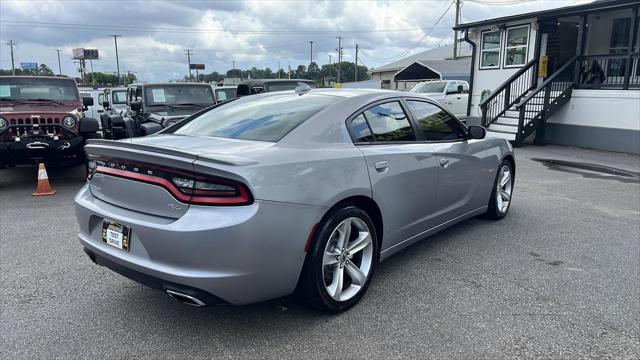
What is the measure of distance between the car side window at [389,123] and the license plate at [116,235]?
6.23 ft

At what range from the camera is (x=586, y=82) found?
13672mm

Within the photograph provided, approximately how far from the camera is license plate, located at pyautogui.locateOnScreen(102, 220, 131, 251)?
2748mm

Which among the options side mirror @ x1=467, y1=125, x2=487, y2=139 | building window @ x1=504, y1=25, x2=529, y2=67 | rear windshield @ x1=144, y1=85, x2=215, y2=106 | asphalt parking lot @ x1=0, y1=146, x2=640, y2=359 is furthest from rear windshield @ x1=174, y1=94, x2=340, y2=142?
building window @ x1=504, y1=25, x2=529, y2=67

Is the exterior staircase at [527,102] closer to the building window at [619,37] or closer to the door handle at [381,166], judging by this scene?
the building window at [619,37]

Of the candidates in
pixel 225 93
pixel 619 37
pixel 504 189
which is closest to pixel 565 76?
pixel 619 37

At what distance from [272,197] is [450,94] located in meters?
18.4

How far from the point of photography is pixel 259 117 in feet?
11.7

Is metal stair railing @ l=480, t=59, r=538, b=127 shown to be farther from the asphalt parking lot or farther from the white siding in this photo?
the asphalt parking lot

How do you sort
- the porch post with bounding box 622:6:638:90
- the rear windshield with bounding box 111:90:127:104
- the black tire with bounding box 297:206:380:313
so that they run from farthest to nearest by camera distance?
1. the rear windshield with bounding box 111:90:127:104
2. the porch post with bounding box 622:6:638:90
3. the black tire with bounding box 297:206:380:313

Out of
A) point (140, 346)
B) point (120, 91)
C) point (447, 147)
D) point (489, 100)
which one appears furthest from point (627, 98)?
point (120, 91)

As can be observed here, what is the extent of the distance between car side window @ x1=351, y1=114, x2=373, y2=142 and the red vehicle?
6054 mm

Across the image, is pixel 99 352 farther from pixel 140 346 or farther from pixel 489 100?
pixel 489 100

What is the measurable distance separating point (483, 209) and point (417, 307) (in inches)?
85.2

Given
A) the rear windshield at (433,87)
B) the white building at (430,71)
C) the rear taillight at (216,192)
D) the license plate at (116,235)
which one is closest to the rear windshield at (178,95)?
the license plate at (116,235)
